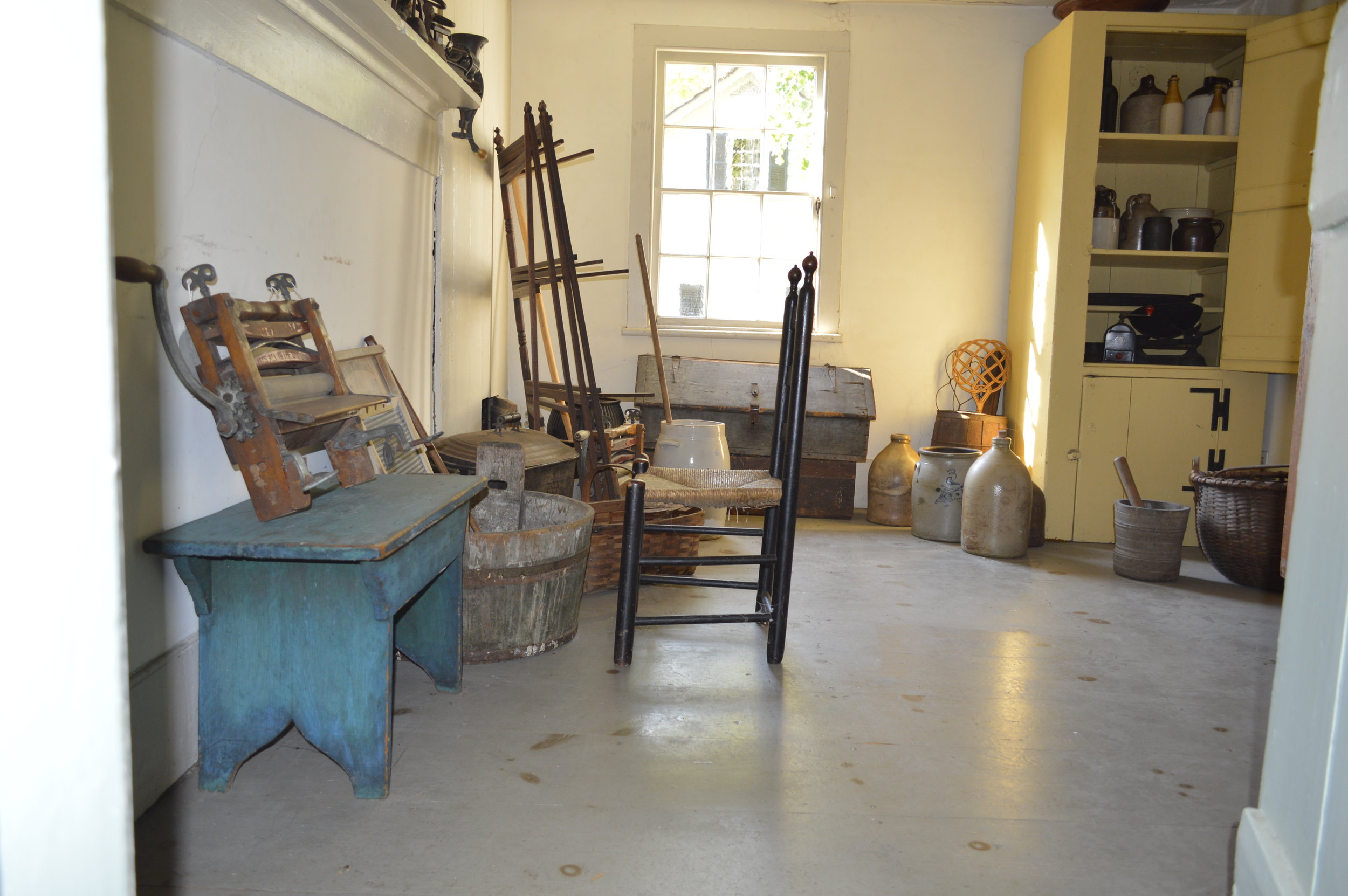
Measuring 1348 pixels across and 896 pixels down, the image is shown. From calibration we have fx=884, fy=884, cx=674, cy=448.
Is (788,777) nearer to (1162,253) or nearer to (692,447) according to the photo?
(692,447)

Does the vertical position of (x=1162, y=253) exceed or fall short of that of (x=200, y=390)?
it exceeds it

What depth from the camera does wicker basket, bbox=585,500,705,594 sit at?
3.33 meters

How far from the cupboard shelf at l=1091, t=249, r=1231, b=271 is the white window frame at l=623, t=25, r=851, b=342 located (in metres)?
1.48

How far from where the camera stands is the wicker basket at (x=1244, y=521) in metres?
3.71

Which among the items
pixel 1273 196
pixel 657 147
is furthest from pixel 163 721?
pixel 1273 196

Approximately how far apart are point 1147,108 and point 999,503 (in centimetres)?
241

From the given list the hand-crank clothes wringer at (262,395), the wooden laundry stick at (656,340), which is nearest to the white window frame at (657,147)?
the wooden laundry stick at (656,340)

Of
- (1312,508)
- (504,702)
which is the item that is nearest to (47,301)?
(1312,508)

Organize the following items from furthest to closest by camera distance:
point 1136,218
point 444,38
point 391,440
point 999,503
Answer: point 1136,218
point 999,503
point 444,38
point 391,440

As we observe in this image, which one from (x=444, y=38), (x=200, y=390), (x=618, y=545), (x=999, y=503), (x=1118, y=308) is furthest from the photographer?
(x=1118, y=308)

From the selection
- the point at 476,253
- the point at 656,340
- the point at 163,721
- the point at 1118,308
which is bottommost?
the point at 163,721

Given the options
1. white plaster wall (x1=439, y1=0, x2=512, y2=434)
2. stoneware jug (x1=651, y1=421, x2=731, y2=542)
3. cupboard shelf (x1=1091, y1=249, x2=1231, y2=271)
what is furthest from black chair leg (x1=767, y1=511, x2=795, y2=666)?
cupboard shelf (x1=1091, y1=249, x2=1231, y2=271)

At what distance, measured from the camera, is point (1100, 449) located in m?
4.75

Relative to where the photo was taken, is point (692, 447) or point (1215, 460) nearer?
point (692, 447)
